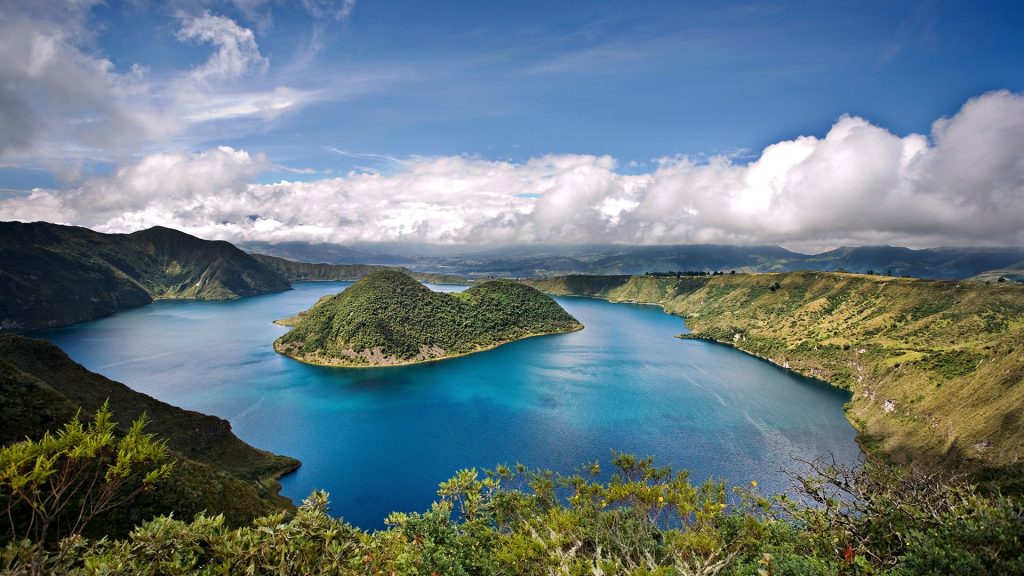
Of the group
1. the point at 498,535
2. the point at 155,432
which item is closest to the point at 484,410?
the point at 155,432

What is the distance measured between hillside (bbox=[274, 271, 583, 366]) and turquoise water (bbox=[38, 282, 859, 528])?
26.1 feet

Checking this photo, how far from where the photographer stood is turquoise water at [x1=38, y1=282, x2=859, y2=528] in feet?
221

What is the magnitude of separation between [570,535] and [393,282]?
150m

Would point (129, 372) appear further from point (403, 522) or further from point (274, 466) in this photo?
point (403, 522)

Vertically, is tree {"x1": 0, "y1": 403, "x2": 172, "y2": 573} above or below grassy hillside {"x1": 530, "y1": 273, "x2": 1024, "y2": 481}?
above

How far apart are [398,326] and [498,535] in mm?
120413

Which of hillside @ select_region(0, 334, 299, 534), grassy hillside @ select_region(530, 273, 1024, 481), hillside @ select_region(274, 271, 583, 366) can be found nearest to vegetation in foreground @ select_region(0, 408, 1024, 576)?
hillside @ select_region(0, 334, 299, 534)

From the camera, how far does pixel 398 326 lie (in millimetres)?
145375

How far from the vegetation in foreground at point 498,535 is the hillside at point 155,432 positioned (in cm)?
292

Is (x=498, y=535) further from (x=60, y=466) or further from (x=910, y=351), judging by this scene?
(x=910, y=351)

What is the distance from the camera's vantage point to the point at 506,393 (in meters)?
105

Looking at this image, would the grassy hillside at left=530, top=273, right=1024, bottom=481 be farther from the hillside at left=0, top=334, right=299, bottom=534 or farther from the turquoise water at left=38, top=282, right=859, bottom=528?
the hillside at left=0, top=334, right=299, bottom=534

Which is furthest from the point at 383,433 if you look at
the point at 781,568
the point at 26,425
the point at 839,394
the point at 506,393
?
the point at 839,394

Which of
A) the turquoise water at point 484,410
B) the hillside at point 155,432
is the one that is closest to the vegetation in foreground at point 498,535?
the hillside at point 155,432
